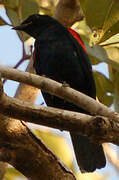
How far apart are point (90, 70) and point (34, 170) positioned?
149cm

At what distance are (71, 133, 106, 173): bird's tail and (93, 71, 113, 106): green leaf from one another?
0.41m

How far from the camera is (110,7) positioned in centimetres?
372

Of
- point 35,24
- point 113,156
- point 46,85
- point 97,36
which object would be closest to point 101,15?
point 97,36

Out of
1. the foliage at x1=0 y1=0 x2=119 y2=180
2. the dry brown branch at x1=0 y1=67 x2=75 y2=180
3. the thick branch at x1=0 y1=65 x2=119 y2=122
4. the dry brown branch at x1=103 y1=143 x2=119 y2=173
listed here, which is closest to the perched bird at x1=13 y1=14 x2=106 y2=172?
the foliage at x1=0 y1=0 x2=119 y2=180

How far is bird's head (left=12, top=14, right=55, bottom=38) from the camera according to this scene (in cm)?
434

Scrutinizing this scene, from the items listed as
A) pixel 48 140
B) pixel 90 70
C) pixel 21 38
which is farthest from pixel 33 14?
pixel 48 140

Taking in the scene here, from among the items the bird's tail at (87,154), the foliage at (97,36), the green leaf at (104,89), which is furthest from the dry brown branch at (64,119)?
the green leaf at (104,89)

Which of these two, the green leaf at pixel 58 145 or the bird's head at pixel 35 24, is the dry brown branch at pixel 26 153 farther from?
the bird's head at pixel 35 24

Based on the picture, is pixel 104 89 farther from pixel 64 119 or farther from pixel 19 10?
pixel 64 119

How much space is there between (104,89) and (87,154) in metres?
0.69

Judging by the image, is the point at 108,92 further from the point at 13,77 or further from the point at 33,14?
the point at 13,77

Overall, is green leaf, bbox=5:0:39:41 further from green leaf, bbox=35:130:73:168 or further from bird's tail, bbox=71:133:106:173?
bird's tail, bbox=71:133:106:173

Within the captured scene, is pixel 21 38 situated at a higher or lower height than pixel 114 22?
lower

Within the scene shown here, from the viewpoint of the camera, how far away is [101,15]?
144 inches
